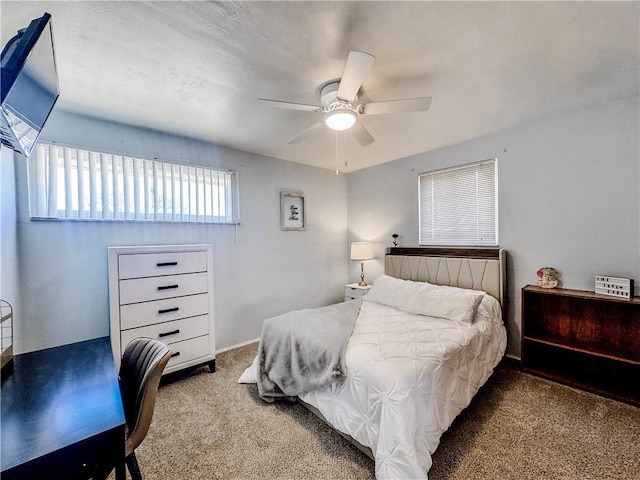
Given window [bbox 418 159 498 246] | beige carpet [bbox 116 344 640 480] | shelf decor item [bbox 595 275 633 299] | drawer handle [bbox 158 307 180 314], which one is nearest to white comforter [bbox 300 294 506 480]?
beige carpet [bbox 116 344 640 480]

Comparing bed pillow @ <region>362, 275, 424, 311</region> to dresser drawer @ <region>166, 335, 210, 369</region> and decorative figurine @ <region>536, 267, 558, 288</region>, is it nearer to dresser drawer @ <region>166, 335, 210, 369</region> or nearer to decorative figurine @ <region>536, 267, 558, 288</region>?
decorative figurine @ <region>536, 267, 558, 288</region>

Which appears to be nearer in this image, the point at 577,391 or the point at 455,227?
the point at 577,391

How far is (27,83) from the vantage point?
3.52 feet

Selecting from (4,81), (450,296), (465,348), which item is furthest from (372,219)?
(4,81)

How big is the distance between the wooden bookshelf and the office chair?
3.04m

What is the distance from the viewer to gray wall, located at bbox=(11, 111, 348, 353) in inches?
90.4

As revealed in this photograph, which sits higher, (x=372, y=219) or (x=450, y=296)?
(x=372, y=219)

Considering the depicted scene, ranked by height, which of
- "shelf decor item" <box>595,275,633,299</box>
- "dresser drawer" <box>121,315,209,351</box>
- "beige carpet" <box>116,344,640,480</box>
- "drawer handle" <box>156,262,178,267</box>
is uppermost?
"drawer handle" <box>156,262,178,267</box>

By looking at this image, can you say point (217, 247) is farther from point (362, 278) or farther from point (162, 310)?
point (362, 278)

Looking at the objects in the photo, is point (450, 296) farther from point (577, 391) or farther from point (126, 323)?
point (126, 323)

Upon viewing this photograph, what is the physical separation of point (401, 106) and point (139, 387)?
86.4 inches

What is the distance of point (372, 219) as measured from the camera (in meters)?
4.32

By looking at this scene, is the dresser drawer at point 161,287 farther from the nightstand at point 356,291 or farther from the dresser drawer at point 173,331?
the nightstand at point 356,291

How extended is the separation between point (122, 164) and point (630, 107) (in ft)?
14.9
